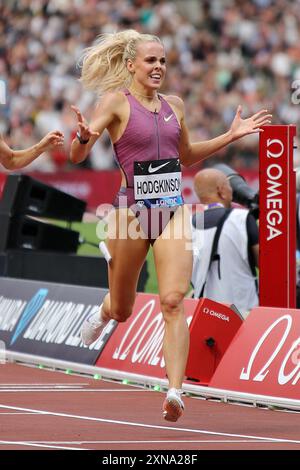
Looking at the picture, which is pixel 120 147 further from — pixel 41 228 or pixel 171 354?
pixel 41 228

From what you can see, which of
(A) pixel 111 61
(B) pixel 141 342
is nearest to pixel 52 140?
(A) pixel 111 61

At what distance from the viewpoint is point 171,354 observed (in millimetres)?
9508

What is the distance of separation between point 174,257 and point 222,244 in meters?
3.54

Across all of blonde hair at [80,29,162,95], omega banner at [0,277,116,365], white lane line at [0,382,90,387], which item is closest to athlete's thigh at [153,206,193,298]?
blonde hair at [80,29,162,95]

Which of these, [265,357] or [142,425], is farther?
[265,357]

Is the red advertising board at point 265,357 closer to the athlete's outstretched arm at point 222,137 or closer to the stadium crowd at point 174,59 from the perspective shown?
the athlete's outstretched arm at point 222,137

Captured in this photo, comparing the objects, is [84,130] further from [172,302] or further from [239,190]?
[239,190]

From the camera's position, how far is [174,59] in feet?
101

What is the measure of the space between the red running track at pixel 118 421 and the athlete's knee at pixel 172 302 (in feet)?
2.53

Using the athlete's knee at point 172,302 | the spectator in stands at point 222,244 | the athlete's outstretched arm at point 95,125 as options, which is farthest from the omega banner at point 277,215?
the athlete's knee at point 172,302

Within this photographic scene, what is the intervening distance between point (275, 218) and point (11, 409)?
2820 millimetres

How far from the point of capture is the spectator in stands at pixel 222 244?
1305cm

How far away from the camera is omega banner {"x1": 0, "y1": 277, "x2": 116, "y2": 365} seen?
13.5 m
